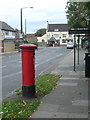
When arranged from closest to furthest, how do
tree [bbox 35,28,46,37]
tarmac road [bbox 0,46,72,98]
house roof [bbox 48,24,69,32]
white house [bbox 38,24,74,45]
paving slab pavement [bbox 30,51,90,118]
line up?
1. paving slab pavement [bbox 30,51,90,118]
2. tarmac road [bbox 0,46,72,98]
3. white house [bbox 38,24,74,45]
4. house roof [bbox 48,24,69,32]
5. tree [bbox 35,28,46,37]

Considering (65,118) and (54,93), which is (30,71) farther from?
(65,118)

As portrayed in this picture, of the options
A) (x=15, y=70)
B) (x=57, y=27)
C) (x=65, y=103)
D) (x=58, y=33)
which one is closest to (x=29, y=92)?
(x=65, y=103)

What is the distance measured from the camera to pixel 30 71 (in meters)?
7.46

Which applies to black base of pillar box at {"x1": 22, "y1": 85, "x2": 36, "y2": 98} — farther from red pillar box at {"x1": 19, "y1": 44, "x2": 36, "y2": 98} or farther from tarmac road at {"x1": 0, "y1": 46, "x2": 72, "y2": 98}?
tarmac road at {"x1": 0, "y1": 46, "x2": 72, "y2": 98}

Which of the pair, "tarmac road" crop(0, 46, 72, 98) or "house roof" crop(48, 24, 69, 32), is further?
"house roof" crop(48, 24, 69, 32)

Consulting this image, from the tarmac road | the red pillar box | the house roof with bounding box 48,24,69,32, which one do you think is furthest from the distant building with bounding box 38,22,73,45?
the red pillar box

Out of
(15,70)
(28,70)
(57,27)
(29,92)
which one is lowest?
(15,70)

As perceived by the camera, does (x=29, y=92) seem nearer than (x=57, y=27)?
Yes

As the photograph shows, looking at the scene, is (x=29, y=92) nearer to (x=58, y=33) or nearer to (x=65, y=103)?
(x=65, y=103)

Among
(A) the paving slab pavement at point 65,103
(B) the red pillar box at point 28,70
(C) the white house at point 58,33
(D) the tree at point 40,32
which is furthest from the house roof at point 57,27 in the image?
(B) the red pillar box at point 28,70

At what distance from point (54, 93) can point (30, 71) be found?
4.08 feet

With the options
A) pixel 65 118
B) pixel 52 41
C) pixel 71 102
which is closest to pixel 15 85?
pixel 71 102

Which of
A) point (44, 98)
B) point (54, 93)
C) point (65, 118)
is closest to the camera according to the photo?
point (65, 118)

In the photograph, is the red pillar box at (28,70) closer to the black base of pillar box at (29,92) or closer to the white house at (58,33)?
the black base of pillar box at (29,92)
